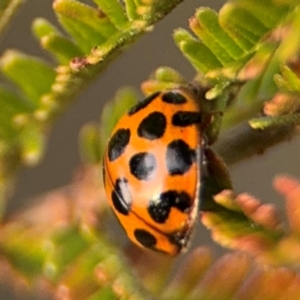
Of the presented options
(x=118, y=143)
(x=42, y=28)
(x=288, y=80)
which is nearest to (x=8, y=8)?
(x=42, y=28)

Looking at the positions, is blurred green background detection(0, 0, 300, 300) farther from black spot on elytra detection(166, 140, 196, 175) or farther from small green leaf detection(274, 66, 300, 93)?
small green leaf detection(274, 66, 300, 93)

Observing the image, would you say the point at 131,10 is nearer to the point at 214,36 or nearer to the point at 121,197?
the point at 214,36

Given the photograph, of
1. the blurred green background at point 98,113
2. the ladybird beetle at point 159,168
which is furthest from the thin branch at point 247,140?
the blurred green background at point 98,113

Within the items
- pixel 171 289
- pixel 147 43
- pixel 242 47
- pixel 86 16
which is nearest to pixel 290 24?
pixel 242 47

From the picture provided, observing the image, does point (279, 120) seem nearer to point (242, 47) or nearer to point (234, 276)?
point (242, 47)

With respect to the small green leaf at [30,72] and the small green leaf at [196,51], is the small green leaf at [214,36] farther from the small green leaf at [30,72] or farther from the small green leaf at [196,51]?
the small green leaf at [30,72]

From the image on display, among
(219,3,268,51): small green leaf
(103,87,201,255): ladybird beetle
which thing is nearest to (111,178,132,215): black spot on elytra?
(103,87,201,255): ladybird beetle
